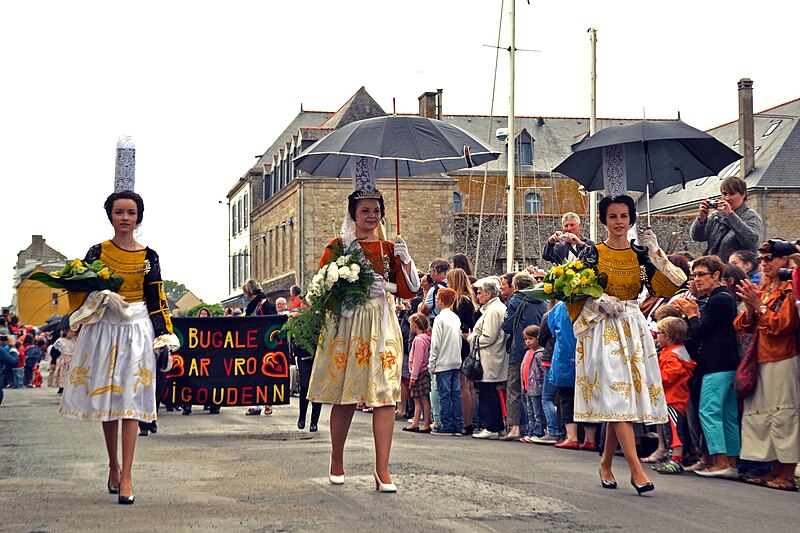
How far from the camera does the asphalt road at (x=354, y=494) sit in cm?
690

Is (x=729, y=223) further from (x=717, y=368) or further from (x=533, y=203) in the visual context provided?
(x=533, y=203)

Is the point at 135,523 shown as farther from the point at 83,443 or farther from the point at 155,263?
the point at 83,443

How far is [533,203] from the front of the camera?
6950 centimetres

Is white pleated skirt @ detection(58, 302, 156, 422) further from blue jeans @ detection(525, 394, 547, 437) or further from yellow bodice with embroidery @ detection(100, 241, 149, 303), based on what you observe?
blue jeans @ detection(525, 394, 547, 437)

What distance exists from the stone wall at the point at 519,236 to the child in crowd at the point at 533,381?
3856 cm

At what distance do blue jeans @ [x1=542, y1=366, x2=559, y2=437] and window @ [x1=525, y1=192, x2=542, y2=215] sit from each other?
184 ft

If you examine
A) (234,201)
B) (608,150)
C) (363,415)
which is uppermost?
(234,201)

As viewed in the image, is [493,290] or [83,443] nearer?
[83,443]

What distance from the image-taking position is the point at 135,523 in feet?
22.5

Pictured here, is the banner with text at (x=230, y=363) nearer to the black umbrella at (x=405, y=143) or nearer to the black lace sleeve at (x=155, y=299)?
the black umbrella at (x=405, y=143)

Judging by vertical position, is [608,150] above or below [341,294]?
above

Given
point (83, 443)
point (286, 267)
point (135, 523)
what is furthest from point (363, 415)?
point (286, 267)

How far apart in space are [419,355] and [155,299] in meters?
7.89

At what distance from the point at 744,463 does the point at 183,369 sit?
8.32m
